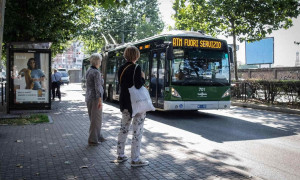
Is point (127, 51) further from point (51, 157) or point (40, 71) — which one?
point (40, 71)

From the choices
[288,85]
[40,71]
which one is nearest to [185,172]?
[40,71]

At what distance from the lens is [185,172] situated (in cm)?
485

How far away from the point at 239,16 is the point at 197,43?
33.3ft

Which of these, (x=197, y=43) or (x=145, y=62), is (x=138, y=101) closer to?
(x=197, y=43)

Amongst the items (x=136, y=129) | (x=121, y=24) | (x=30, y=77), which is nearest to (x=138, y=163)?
(x=136, y=129)

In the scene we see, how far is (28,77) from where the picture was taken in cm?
1261

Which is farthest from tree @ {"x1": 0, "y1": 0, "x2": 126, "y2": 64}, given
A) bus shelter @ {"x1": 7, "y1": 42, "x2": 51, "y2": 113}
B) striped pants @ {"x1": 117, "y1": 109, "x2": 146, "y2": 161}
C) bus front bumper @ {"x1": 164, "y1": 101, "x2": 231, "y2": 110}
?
striped pants @ {"x1": 117, "y1": 109, "x2": 146, "y2": 161}

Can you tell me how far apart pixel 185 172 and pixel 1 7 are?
10.8 feet

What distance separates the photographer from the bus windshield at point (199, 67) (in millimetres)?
11336

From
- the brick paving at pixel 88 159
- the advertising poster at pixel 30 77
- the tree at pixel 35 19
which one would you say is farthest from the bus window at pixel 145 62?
the brick paving at pixel 88 159

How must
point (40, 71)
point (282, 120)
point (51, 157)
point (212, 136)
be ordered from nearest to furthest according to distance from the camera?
1. point (51, 157)
2. point (212, 136)
3. point (282, 120)
4. point (40, 71)

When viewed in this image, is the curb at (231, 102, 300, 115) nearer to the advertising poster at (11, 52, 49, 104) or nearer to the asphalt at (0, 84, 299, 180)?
the asphalt at (0, 84, 299, 180)

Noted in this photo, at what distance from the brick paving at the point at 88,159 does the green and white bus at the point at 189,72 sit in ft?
10.8

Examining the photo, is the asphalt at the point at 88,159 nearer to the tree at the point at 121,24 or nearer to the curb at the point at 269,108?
the curb at the point at 269,108
